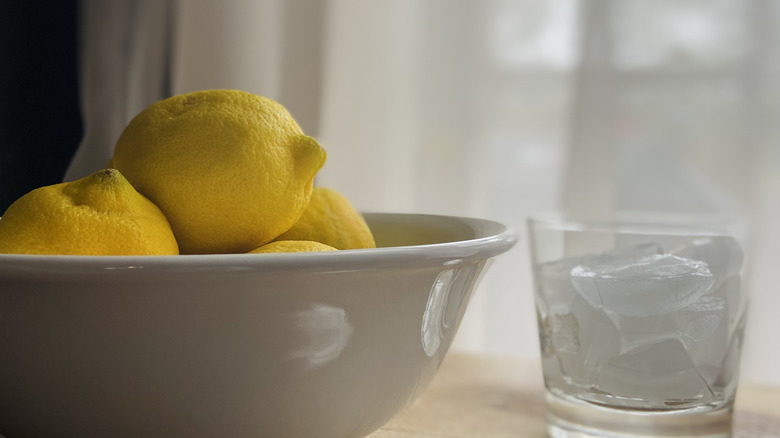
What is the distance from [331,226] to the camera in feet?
1.53

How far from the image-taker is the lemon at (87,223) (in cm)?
34

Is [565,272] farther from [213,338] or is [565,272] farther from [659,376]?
[213,338]

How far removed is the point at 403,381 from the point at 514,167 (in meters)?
1.13

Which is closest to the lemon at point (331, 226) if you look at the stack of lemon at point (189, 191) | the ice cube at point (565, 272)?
the stack of lemon at point (189, 191)

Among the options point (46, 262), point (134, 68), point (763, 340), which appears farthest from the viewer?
point (763, 340)

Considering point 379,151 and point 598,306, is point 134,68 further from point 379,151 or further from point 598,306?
point 379,151

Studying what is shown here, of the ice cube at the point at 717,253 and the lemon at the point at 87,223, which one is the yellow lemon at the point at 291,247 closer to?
the lemon at the point at 87,223

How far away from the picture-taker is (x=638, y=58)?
1329mm

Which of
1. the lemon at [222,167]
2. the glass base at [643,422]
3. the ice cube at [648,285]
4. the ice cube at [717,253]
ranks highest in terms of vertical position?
the lemon at [222,167]

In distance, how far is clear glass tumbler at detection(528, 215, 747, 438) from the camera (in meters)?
0.50

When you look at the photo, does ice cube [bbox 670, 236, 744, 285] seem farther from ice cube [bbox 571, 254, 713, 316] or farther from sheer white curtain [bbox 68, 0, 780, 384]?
sheer white curtain [bbox 68, 0, 780, 384]

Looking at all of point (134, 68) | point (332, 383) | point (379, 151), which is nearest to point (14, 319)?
point (332, 383)

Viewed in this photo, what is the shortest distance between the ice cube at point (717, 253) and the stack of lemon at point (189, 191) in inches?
11.2

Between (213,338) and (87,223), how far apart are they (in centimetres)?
10
